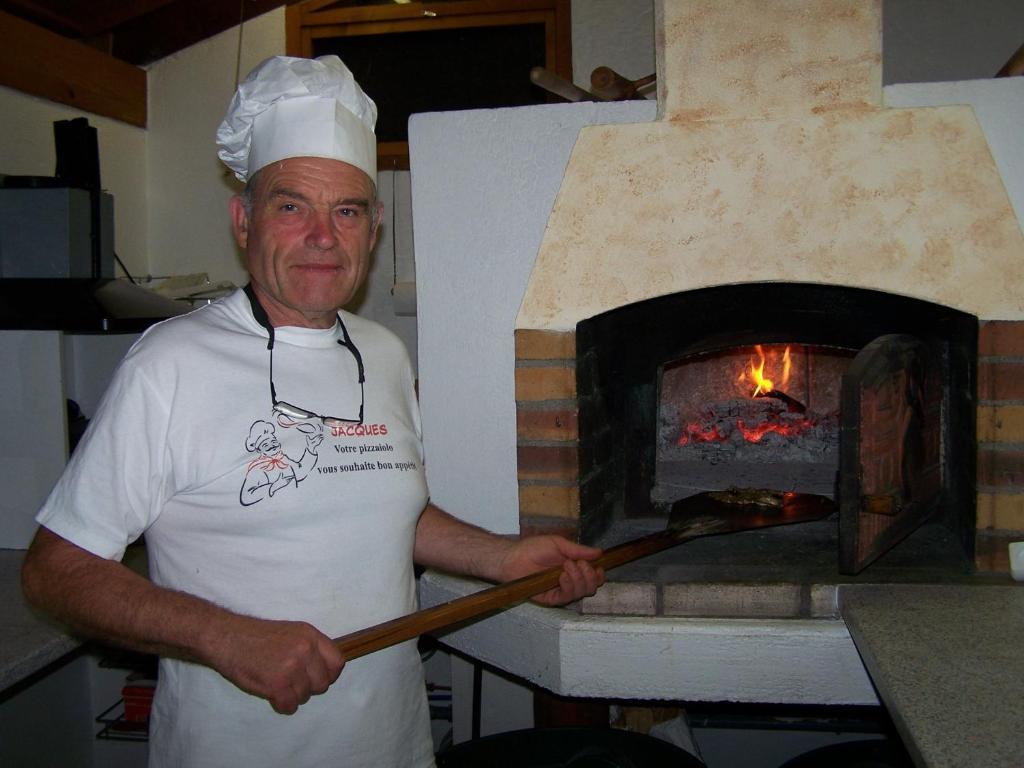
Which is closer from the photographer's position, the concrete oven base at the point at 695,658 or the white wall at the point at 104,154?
the concrete oven base at the point at 695,658

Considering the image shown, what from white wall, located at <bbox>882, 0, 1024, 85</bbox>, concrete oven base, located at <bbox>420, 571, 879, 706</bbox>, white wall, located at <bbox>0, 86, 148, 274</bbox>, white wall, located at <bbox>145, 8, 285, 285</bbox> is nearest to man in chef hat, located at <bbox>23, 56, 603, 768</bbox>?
concrete oven base, located at <bbox>420, 571, 879, 706</bbox>

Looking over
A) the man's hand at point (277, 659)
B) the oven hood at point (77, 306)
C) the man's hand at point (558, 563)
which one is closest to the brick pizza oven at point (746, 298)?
the man's hand at point (558, 563)

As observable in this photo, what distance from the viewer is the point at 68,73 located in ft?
9.55

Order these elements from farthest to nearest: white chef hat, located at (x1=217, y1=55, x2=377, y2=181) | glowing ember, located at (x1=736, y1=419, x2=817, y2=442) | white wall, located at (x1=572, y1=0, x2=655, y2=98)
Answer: white wall, located at (x1=572, y1=0, x2=655, y2=98), glowing ember, located at (x1=736, y1=419, x2=817, y2=442), white chef hat, located at (x1=217, y1=55, x2=377, y2=181)

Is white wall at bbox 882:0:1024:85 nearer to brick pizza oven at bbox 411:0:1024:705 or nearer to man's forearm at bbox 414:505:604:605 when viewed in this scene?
brick pizza oven at bbox 411:0:1024:705

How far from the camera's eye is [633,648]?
1.85m

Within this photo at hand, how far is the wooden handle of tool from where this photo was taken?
1.21 meters

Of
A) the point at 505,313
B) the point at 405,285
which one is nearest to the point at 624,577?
the point at 505,313

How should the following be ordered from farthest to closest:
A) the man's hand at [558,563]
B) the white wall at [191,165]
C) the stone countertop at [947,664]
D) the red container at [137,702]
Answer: the white wall at [191,165] → the red container at [137,702] → the man's hand at [558,563] → the stone countertop at [947,664]

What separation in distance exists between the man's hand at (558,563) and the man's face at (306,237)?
1.69ft

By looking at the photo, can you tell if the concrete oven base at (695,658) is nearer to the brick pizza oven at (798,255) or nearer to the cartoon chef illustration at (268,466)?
the brick pizza oven at (798,255)

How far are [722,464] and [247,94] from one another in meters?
1.66

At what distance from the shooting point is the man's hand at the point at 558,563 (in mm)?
1565

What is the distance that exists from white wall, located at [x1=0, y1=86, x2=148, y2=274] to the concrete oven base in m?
2.09
